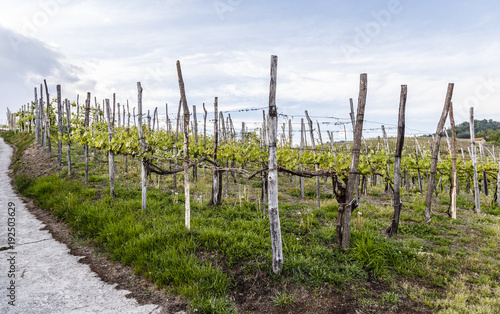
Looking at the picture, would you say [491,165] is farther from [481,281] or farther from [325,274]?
[325,274]

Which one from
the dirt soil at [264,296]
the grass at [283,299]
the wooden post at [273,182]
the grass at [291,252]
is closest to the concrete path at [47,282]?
the dirt soil at [264,296]

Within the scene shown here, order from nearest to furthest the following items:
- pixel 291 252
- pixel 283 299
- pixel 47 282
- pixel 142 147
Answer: pixel 283 299 < pixel 47 282 < pixel 291 252 < pixel 142 147

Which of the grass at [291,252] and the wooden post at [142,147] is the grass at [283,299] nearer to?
the grass at [291,252]

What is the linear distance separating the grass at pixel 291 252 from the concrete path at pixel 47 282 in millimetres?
590

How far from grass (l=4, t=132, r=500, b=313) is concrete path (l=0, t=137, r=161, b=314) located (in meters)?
0.59

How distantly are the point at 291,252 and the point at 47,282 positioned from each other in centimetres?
453

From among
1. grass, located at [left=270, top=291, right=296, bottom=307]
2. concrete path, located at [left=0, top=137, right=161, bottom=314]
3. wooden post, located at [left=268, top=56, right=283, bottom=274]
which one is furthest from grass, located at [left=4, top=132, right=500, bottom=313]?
concrete path, located at [left=0, top=137, right=161, bottom=314]

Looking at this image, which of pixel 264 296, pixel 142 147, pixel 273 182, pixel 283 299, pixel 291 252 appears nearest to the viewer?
pixel 283 299

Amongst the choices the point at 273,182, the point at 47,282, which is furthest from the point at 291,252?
the point at 47,282

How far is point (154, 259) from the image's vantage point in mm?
4977

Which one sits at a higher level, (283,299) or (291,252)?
(291,252)

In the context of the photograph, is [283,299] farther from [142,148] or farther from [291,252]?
[142,148]

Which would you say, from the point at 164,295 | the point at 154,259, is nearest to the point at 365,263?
the point at 164,295

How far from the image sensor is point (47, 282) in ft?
16.0
